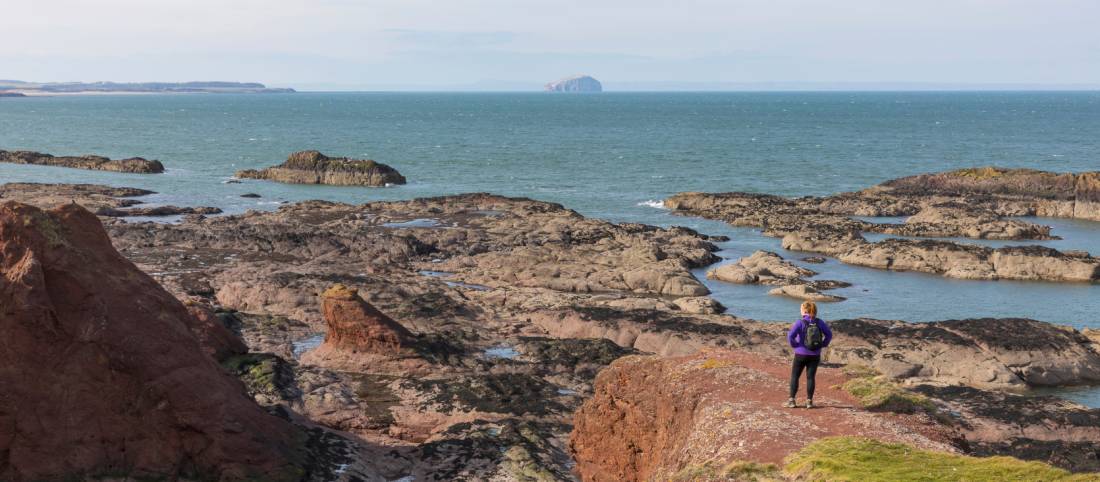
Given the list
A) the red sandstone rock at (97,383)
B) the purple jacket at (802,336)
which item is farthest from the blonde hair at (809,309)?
the red sandstone rock at (97,383)

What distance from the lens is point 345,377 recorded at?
33688 mm

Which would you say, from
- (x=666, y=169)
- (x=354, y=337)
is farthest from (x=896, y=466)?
(x=666, y=169)

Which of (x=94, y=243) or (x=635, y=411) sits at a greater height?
(x=94, y=243)

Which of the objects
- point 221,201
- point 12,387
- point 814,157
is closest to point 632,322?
point 12,387

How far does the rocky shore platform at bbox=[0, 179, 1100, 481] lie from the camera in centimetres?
2145

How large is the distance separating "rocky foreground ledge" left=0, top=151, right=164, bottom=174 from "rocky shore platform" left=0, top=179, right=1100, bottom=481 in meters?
54.6

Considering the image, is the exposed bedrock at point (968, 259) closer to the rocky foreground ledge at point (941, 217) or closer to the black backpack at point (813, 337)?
the rocky foreground ledge at point (941, 217)

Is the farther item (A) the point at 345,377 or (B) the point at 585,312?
(B) the point at 585,312

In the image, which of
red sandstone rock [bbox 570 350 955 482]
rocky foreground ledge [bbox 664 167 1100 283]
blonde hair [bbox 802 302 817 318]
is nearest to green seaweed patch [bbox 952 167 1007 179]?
rocky foreground ledge [bbox 664 167 1100 283]

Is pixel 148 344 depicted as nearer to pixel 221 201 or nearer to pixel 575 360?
pixel 575 360

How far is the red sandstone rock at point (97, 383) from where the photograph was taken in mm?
21344

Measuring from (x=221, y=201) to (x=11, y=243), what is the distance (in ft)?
228

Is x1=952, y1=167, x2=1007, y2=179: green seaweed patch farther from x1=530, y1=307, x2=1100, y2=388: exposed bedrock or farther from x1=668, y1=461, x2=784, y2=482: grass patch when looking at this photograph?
x1=668, y1=461, x2=784, y2=482: grass patch

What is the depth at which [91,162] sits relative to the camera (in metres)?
118
